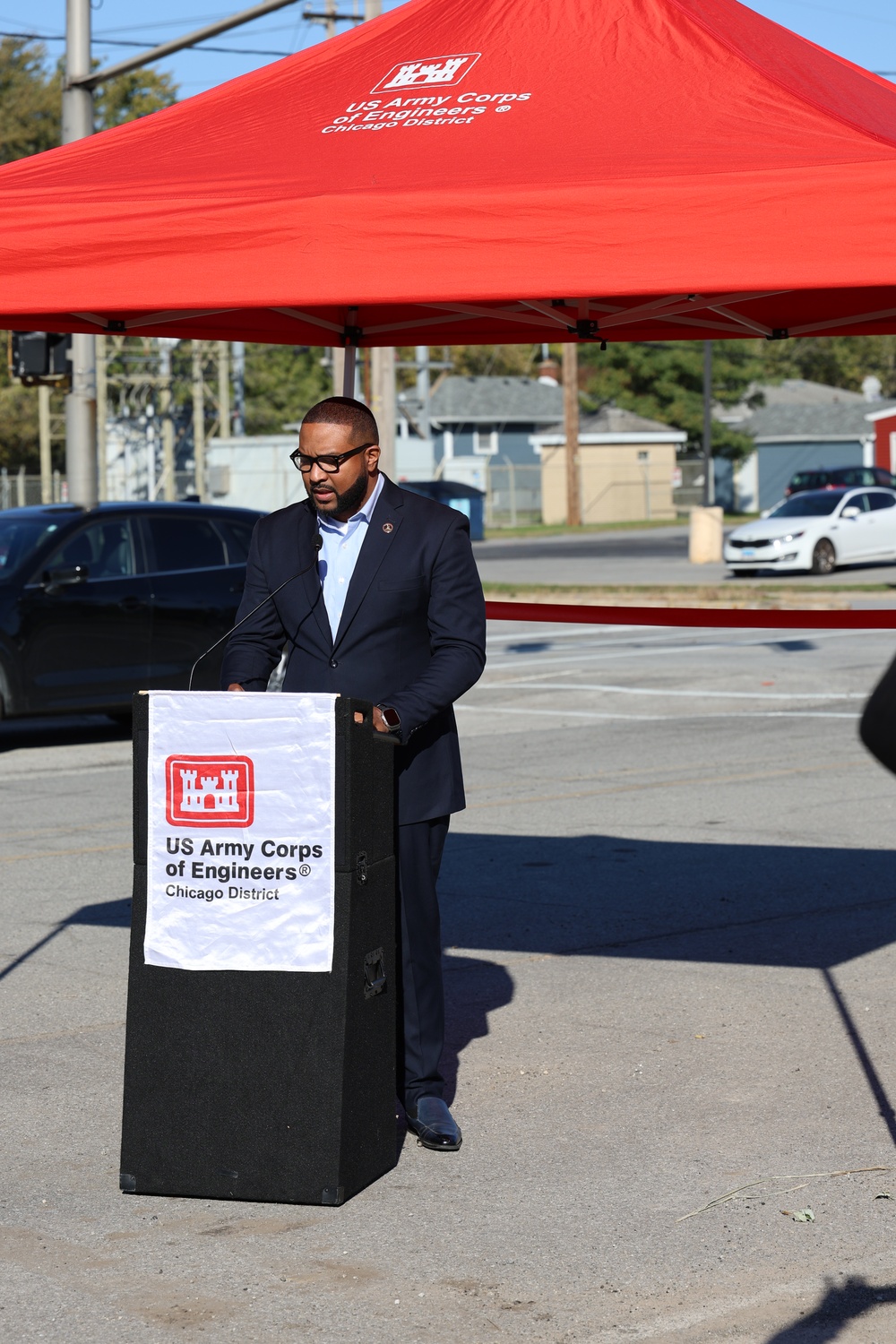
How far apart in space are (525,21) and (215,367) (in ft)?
194

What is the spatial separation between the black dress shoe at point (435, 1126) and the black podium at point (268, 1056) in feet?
1.24

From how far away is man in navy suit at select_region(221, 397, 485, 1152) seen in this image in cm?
510

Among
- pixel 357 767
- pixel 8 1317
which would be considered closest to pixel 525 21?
pixel 357 767

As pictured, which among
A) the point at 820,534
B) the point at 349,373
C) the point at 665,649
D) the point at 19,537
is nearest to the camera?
the point at 349,373

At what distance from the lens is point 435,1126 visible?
16.8ft

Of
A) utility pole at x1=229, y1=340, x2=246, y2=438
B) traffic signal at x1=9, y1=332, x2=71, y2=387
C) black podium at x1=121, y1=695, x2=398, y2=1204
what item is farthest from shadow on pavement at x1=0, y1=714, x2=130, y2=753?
utility pole at x1=229, y1=340, x2=246, y2=438

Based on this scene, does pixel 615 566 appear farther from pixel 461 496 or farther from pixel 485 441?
pixel 485 441

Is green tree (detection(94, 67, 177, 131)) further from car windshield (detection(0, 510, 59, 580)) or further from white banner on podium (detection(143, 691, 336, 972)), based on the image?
white banner on podium (detection(143, 691, 336, 972))

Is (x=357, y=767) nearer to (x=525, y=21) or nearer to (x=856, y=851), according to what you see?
(x=525, y=21)

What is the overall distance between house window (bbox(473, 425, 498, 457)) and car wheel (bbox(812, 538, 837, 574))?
4634cm

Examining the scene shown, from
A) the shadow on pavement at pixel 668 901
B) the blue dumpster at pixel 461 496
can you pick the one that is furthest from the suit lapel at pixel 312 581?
the blue dumpster at pixel 461 496

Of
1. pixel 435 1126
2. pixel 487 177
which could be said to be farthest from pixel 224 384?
pixel 435 1126

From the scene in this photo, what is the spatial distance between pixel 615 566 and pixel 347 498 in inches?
1260

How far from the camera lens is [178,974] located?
4684mm
